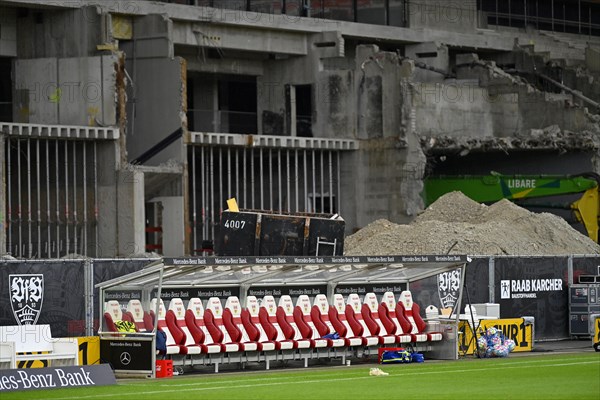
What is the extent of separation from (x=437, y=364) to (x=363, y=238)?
20853mm

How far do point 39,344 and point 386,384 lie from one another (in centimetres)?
593

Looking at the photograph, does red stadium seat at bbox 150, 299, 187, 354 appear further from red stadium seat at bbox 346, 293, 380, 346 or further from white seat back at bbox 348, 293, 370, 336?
white seat back at bbox 348, 293, 370, 336

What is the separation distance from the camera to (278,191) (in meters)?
53.1

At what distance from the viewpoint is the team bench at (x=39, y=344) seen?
22.9m

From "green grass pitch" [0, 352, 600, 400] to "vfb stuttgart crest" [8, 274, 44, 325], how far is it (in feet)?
9.55

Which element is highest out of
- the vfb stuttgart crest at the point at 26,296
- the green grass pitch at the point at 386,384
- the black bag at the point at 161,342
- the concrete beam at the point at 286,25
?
the concrete beam at the point at 286,25

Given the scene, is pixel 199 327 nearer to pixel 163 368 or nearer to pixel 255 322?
pixel 255 322

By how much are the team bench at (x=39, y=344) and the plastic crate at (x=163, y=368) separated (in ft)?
4.95

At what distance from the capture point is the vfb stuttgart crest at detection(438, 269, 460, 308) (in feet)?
98.9

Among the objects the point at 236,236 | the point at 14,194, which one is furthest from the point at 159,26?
the point at 236,236

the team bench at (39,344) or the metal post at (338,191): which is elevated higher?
the metal post at (338,191)

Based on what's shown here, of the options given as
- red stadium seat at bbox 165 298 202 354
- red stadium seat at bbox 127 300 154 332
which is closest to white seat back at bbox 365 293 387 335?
red stadium seat at bbox 165 298 202 354

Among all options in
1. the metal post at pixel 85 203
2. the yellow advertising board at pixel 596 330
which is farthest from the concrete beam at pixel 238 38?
the yellow advertising board at pixel 596 330

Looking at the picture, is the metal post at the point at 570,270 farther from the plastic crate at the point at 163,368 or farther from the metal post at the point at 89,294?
the metal post at the point at 89,294
